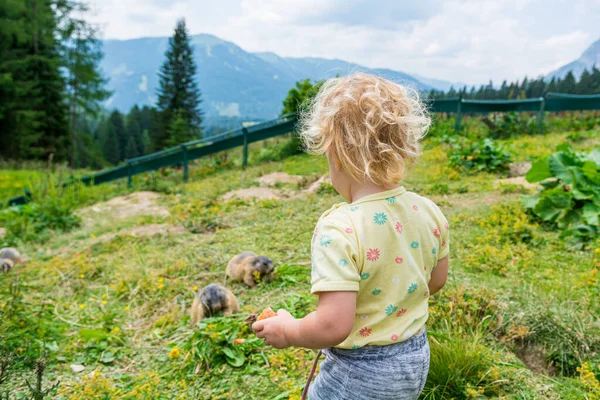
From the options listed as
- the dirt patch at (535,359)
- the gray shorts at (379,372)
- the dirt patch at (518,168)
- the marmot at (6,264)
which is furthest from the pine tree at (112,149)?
the gray shorts at (379,372)

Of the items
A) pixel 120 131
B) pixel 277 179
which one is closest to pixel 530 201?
pixel 277 179

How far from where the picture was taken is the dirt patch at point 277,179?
8828 mm

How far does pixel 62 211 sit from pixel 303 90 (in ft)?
21.8

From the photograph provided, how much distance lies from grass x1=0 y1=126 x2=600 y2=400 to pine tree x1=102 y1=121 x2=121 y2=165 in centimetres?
6082

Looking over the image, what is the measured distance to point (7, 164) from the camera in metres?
18.6

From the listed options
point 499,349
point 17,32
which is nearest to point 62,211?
point 499,349

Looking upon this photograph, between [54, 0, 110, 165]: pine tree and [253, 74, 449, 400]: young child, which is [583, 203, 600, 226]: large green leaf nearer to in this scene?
[253, 74, 449, 400]: young child

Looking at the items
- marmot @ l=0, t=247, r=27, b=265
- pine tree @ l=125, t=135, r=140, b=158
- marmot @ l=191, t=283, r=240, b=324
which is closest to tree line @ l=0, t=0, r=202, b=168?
marmot @ l=0, t=247, r=27, b=265

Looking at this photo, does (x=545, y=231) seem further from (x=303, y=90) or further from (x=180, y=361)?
(x=303, y=90)

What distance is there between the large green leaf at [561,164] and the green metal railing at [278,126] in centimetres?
676

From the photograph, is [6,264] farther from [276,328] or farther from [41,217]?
[276,328]

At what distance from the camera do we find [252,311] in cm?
322

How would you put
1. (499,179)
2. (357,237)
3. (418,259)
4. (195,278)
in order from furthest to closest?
(499,179) → (195,278) → (418,259) → (357,237)

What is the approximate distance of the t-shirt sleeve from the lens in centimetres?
119
